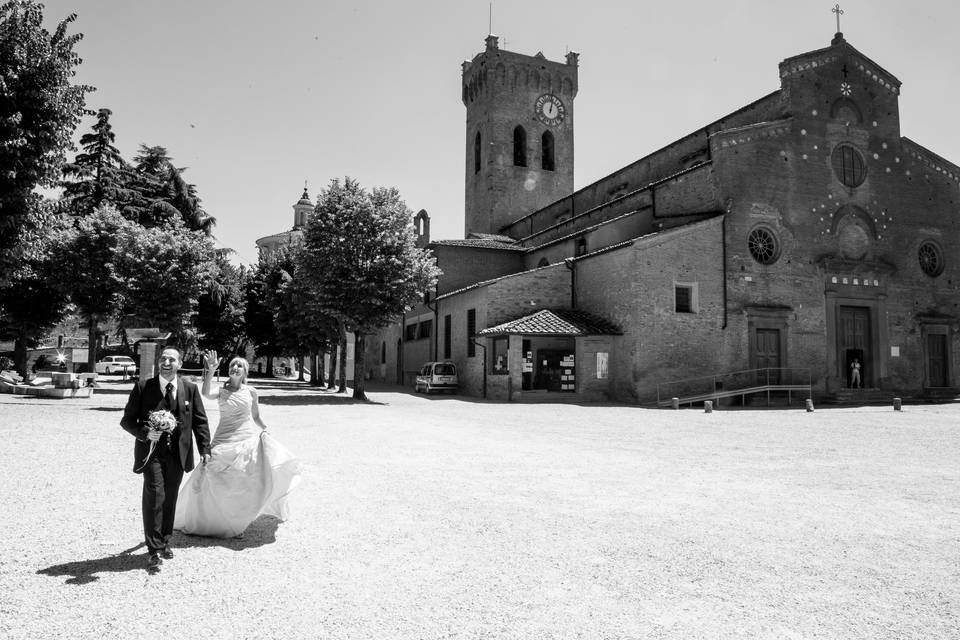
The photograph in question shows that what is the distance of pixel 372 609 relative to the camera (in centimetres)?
464

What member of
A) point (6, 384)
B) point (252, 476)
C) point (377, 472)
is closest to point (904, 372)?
point (377, 472)

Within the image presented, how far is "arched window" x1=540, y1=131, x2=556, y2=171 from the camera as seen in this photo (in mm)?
50219

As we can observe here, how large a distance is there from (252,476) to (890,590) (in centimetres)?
568

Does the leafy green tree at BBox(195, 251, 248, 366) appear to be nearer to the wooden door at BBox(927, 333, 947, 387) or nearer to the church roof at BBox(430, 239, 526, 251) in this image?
the church roof at BBox(430, 239, 526, 251)

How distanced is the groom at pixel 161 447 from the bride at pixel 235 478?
0.42 meters

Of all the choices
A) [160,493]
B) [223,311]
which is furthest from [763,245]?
[223,311]

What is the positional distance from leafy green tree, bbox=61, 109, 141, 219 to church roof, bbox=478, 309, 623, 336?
28.0 metres

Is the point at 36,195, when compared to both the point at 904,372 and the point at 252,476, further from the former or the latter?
the point at 904,372

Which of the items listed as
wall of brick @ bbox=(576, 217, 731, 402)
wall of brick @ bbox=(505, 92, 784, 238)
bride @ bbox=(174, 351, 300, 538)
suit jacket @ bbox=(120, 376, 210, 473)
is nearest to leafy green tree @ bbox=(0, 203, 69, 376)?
wall of brick @ bbox=(576, 217, 731, 402)

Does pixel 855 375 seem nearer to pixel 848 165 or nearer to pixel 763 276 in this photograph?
pixel 763 276

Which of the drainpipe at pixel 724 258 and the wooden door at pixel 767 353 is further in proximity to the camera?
the wooden door at pixel 767 353

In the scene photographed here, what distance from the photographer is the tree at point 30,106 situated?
602 inches

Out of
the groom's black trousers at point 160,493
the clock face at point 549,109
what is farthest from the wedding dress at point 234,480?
the clock face at point 549,109

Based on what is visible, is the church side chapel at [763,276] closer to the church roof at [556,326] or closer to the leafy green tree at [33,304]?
the church roof at [556,326]
